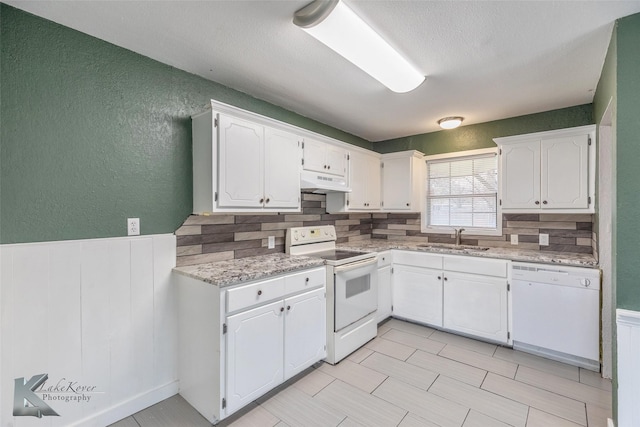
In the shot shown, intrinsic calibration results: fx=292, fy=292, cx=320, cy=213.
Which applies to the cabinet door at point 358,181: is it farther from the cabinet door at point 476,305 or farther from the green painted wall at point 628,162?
the green painted wall at point 628,162

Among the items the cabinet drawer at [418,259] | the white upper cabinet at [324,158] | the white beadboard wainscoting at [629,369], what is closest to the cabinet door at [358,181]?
the white upper cabinet at [324,158]

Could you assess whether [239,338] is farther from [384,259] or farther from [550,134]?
[550,134]

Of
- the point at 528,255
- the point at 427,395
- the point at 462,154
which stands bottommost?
the point at 427,395

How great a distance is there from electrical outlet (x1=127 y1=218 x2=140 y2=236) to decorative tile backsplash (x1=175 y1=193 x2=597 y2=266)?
0.90ft

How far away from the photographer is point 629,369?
151 cm

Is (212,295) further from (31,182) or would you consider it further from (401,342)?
(401,342)

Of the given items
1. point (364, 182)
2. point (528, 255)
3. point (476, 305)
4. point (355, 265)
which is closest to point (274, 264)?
point (355, 265)

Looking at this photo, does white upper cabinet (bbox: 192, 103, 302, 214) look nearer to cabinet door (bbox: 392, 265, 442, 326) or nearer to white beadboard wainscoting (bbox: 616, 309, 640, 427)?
cabinet door (bbox: 392, 265, 442, 326)

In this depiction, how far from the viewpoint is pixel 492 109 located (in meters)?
3.02

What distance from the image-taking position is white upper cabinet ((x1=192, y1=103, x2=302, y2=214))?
2068 mm

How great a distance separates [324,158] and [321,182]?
304mm

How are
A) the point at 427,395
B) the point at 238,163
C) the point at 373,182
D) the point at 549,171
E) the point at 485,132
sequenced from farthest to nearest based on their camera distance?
the point at 373,182 < the point at 485,132 < the point at 549,171 < the point at 238,163 < the point at 427,395

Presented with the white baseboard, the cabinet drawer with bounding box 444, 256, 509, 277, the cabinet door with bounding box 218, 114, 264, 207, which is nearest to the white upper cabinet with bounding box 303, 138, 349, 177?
the cabinet door with bounding box 218, 114, 264, 207

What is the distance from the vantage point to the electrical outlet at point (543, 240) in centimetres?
305
